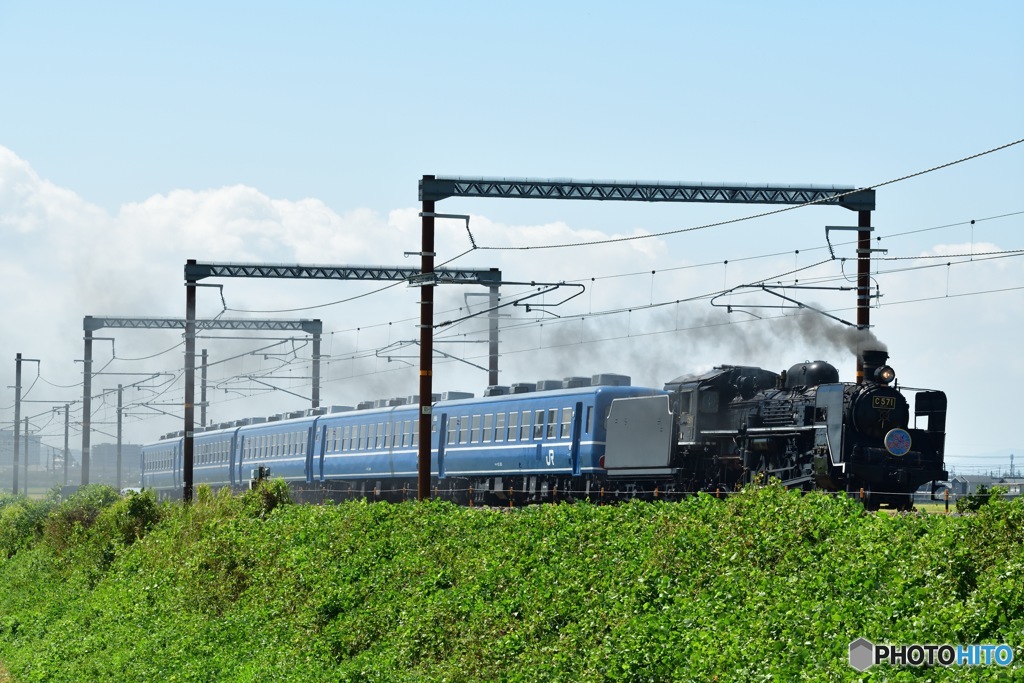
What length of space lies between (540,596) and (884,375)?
14572 millimetres

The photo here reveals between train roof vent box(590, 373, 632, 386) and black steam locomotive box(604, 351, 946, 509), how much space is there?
76.1 inches

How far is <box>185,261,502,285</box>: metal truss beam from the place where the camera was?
3747 centimetres

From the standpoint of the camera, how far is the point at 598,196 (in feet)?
97.3

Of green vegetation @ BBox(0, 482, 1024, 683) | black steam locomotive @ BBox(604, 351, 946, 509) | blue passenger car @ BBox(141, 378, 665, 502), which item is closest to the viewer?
green vegetation @ BBox(0, 482, 1024, 683)

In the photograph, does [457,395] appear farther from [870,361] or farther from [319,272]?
[870,361]

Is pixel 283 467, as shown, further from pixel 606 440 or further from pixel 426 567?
pixel 426 567

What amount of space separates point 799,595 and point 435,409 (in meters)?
33.7

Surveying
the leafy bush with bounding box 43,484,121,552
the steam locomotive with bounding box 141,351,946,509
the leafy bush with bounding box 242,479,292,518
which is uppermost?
the steam locomotive with bounding box 141,351,946,509

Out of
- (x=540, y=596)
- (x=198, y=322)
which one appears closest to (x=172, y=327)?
(x=198, y=322)

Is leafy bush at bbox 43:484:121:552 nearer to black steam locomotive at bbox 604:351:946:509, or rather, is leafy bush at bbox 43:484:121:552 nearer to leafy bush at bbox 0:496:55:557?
leafy bush at bbox 0:496:55:557

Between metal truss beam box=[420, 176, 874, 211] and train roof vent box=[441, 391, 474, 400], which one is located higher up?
metal truss beam box=[420, 176, 874, 211]

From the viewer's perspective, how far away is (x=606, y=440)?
3597 cm

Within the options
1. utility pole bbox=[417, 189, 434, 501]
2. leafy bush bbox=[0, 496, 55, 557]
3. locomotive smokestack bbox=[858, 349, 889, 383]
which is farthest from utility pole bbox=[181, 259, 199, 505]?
locomotive smokestack bbox=[858, 349, 889, 383]

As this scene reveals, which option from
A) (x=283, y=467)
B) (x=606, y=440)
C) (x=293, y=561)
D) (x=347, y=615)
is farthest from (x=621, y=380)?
(x=283, y=467)
